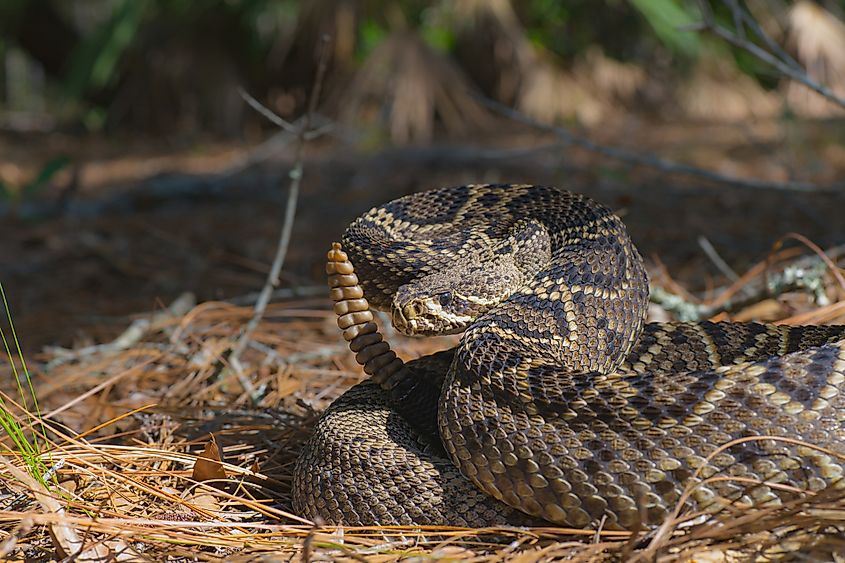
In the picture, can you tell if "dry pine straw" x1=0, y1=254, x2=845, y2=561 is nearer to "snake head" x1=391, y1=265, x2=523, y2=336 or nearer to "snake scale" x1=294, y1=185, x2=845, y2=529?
"snake scale" x1=294, y1=185, x2=845, y2=529

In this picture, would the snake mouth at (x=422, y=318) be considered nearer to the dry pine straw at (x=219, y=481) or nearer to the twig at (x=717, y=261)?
the dry pine straw at (x=219, y=481)

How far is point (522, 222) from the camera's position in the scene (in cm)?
353

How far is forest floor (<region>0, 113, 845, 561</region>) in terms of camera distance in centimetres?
258

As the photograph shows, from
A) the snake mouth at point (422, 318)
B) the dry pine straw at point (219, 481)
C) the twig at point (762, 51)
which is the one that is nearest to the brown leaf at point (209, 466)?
the dry pine straw at point (219, 481)

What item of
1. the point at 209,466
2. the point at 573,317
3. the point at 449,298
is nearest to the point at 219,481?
the point at 209,466

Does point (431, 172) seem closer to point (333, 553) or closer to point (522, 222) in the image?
point (522, 222)

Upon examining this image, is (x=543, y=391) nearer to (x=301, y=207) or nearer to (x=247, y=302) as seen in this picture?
(x=247, y=302)

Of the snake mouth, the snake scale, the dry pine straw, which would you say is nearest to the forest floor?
the dry pine straw

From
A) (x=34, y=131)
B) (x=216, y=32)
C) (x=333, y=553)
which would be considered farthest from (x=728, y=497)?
(x=34, y=131)

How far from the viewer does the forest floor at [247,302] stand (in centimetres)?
258

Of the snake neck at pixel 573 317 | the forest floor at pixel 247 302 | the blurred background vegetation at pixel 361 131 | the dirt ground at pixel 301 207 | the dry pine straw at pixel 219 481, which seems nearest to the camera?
the dry pine straw at pixel 219 481

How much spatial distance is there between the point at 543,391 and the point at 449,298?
A: 0.66m

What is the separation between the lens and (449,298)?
3088 millimetres

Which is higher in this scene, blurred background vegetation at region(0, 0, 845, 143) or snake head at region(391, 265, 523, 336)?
blurred background vegetation at region(0, 0, 845, 143)
